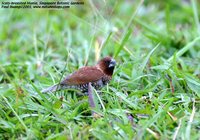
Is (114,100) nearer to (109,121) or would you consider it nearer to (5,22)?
(109,121)

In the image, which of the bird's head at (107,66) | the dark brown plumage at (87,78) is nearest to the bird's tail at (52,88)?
the dark brown plumage at (87,78)

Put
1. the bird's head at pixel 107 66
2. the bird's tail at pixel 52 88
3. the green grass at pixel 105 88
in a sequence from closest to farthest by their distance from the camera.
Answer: the green grass at pixel 105 88 → the bird's tail at pixel 52 88 → the bird's head at pixel 107 66

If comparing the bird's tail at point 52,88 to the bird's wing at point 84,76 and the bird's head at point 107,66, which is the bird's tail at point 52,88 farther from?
the bird's head at point 107,66

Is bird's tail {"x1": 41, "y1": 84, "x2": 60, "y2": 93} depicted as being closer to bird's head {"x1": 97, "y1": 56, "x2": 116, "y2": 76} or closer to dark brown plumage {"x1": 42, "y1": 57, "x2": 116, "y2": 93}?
dark brown plumage {"x1": 42, "y1": 57, "x2": 116, "y2": 93}

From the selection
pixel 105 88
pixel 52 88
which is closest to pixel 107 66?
pixel 105 88

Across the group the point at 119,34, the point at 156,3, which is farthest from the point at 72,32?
the point at 156,3
